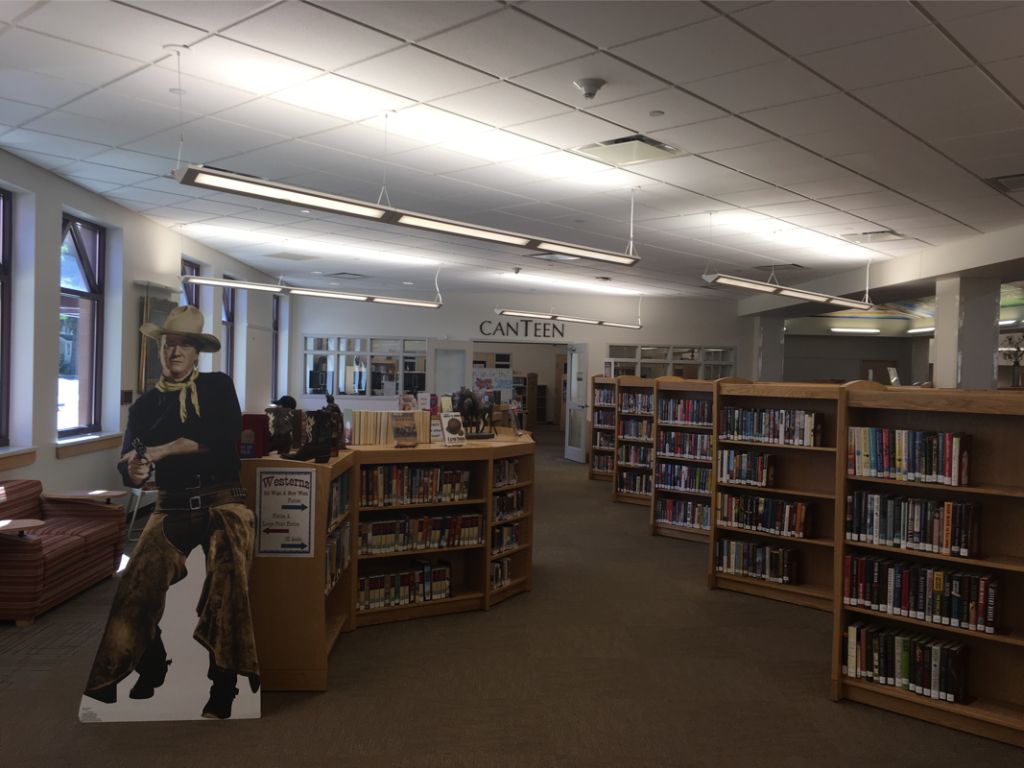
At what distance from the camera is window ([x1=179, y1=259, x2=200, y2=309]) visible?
10834 mm

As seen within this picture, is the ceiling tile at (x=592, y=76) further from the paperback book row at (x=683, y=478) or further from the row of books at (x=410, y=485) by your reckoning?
the paperback book row at (x=683, y=478)

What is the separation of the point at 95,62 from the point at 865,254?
9.01 metres

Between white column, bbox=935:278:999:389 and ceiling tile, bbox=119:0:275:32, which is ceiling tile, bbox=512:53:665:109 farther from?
white column, bbox=935:278:999:389

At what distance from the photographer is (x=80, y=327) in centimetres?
819

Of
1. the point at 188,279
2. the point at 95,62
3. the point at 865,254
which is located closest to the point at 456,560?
the point at 95,62

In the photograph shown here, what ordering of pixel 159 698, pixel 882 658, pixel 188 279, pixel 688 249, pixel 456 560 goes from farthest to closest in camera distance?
pixel 688 249 < pixel 188 279 < pixel 456 560 < pixel 882 658 < pixel 159 698

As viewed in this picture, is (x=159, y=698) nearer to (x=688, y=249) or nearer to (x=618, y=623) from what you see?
(x=618, y=623)

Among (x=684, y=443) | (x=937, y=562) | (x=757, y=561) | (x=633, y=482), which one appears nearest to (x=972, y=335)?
(x=684, y=443)

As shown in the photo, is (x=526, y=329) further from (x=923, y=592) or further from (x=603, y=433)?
(x=923, y=592)

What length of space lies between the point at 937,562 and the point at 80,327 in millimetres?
8100

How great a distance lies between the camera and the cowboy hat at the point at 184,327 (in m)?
4.11

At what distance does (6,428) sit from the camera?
6715 millimetres

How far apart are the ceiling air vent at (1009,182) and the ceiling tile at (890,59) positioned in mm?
2736

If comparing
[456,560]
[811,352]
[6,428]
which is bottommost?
[456,560]
